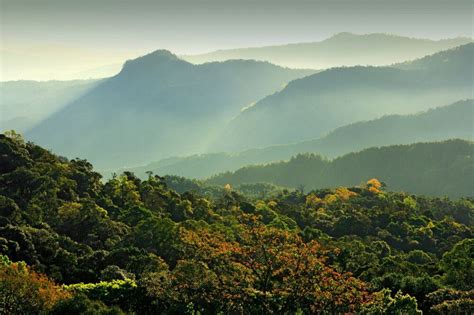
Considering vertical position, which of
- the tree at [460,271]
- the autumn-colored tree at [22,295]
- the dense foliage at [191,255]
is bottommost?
the tree at [460,271]

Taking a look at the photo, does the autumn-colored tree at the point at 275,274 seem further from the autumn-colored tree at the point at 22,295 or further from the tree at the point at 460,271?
the tree at the point at 460,271

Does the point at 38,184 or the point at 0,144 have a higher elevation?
the point at 0,144

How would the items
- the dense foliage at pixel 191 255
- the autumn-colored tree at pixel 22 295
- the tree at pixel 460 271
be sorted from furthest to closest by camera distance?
1. the tree at pixel 460 271
2. the dense foliage at pixel 191 255
3. the autumn-colored tree at pixel 22 295

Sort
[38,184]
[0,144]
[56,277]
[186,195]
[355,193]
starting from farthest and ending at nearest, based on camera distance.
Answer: [355,193] < [186,195] < [0,144] < [38,184] < [56,277]

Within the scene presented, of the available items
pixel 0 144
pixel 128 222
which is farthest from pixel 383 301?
pixel 0 144

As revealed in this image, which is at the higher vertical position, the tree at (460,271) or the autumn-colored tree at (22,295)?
the autumn-colored tree at (22,295)

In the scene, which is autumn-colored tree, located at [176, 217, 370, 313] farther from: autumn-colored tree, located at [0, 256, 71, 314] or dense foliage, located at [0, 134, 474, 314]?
autumn-colored tree, located at [0, 256, 71, 314]

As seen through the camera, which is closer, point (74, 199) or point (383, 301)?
point (383, 301)

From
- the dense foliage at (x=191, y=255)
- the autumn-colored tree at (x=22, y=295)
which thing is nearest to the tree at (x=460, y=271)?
the dense foliage at (x=191, y=255)

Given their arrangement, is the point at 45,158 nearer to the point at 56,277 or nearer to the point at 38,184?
the point at 38,184
